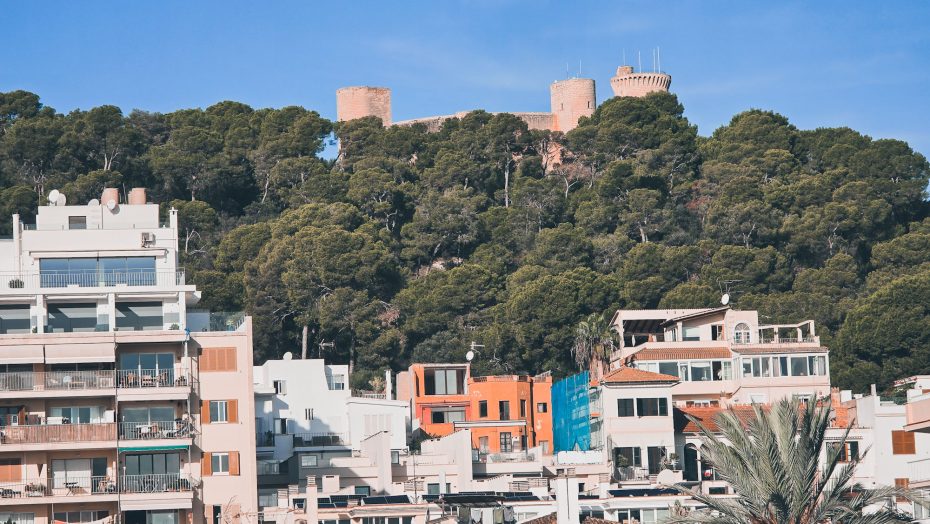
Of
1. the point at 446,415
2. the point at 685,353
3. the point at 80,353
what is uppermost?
the point at 685,353

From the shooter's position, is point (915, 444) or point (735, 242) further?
point (735, 242)

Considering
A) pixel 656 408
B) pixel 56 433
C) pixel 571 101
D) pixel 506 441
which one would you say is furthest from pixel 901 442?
pixel 571 101

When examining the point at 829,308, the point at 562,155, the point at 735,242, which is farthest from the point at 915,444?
the point at 562,155

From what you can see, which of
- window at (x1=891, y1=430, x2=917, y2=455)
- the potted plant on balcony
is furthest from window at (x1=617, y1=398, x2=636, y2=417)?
the potted plant on balcony

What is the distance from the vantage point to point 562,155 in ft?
377

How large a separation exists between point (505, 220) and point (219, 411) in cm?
5666

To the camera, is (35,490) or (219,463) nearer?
(35,490)

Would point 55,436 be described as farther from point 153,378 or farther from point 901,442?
point 901,442

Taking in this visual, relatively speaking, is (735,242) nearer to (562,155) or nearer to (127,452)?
(562,155)

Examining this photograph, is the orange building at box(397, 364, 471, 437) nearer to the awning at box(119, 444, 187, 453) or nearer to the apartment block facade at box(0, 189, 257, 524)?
the apartment block facade at box(0, 189, 257, 524)

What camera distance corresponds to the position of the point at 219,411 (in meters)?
46.8

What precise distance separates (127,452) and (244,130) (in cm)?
6710

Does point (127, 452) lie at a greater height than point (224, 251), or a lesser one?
lesser

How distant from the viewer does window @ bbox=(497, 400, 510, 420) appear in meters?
70.8
